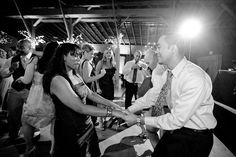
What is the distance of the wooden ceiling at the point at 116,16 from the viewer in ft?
25.0

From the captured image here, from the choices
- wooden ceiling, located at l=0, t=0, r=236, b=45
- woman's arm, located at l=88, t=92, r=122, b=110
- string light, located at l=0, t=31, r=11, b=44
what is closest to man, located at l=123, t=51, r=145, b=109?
woman's arm, located at l=88, t=92, r=122, b=110

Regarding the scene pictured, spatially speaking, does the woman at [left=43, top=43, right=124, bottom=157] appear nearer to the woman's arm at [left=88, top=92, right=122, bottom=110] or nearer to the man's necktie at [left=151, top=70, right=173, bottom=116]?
the woman's arm at [left=88, top=92, right=122, bottom=110]

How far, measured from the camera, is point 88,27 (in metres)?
16.1

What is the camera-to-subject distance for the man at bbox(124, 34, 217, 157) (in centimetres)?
150

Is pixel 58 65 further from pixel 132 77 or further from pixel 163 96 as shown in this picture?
pixel 132 77

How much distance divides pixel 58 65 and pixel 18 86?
182 centimetres

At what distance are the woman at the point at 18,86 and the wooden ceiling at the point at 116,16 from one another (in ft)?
22.3

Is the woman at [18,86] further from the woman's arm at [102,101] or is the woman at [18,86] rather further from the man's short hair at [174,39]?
the man's short hair at [174,39]

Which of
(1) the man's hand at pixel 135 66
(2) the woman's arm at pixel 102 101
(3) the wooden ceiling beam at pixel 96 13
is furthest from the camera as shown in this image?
(3) the wooden ceiling beam at pixel 96 13

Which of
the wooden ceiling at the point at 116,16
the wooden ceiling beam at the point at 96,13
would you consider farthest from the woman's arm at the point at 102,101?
the wooden ceiling beam at the point at 96,13

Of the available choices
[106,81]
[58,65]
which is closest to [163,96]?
[58,65]

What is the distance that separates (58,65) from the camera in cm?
181

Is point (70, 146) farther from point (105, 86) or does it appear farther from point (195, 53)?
point (195, 53)

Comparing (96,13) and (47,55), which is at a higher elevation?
(96,13)
